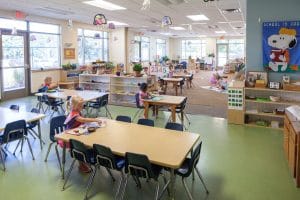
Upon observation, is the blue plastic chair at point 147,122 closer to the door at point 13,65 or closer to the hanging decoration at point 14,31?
the door at point 13,65

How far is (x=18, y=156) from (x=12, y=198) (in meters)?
1.46

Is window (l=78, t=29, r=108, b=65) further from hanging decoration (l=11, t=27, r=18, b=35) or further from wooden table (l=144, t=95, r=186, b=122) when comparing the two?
wooden table (l=144, t=95, r=186, b=122)

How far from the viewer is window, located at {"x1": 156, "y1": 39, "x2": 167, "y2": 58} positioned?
77.0ft

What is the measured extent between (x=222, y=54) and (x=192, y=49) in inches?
116

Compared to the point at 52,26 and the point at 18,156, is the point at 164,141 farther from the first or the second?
the point at 52,26

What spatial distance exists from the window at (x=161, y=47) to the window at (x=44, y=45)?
12.4 metres

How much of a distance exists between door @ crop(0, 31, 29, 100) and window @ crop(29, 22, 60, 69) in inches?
17.2

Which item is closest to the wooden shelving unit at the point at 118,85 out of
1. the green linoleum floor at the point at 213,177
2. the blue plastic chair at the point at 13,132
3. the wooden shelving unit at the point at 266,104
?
the wooden shelving unit at the point at 266,104

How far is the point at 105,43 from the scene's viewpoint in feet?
51.6

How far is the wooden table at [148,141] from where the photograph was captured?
9.58ft

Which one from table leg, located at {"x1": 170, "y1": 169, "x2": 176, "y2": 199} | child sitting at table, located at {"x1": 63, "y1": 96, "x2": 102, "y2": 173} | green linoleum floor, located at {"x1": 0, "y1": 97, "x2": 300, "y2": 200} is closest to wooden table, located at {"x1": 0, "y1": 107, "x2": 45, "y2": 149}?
green linoleum floor, located at {"x1": 0, "y1": 97, "x2": 300, "y2": 200}

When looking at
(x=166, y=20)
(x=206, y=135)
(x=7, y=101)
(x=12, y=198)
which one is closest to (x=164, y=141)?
(x=12, y=198)

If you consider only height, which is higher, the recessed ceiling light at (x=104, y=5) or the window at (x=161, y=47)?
the window at (x=161, y=47)

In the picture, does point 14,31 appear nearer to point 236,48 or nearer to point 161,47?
point 161,47
